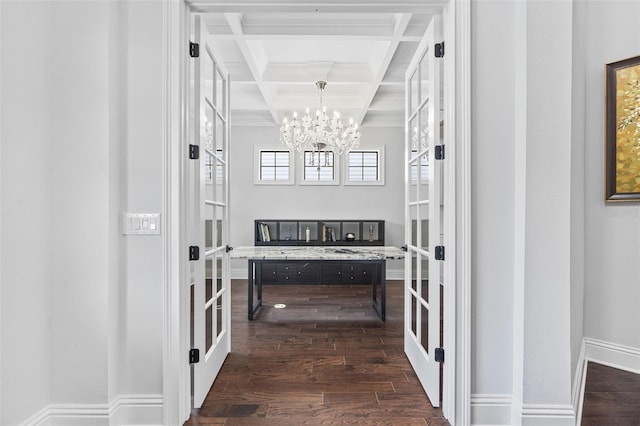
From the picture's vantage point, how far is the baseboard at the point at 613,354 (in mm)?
2506

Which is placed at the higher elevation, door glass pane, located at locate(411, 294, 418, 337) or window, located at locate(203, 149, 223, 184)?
window, located at locate(203, 149, 223, 184)

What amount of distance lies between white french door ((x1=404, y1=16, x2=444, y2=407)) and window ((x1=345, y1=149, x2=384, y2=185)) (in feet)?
11.3

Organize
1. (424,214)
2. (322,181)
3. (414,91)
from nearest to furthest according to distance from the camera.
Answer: (424,214)
(414,91)
(322,181)

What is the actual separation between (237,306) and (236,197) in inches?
94.9

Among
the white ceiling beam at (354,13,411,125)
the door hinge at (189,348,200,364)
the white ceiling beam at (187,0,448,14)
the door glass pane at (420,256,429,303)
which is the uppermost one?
the white ceiling beam at (354,13,411,125)

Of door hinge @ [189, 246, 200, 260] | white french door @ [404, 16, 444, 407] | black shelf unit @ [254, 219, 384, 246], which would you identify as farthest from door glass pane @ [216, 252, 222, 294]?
black shelf unit @ [254, 219, 384, 246]

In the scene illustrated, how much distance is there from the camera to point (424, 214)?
2.46 meters

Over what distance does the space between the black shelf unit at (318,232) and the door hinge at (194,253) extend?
4.04 meters

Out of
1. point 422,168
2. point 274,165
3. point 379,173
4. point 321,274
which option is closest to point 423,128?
point 422,168

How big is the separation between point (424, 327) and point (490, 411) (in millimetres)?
607

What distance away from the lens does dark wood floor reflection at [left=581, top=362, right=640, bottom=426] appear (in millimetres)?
1944

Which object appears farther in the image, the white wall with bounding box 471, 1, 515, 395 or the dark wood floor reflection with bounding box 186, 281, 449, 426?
the dark wood floor reflection with bounding box 186, 281, 449, 426

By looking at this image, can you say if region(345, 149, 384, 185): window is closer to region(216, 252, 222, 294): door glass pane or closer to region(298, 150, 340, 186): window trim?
region(298, 150, 340, 186): window trim

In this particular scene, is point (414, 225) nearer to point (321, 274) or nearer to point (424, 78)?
point (424, 78)
